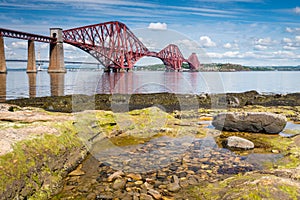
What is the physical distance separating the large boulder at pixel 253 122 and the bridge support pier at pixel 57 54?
75202mm

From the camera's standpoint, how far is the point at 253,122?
28.0 feet

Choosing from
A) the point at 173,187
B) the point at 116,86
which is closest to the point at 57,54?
the point at 116,86

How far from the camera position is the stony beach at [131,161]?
12.5 feet

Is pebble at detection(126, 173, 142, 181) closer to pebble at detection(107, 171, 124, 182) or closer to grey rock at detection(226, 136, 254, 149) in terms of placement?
pebble at detection(107, 171, 124, 182)

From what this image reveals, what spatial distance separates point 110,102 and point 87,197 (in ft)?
41.8

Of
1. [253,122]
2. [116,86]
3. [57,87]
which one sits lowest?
[253,122]

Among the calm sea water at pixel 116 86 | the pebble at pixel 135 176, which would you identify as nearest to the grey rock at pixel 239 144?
the pebble at pixel 135 176

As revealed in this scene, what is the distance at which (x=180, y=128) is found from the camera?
29.5 ft

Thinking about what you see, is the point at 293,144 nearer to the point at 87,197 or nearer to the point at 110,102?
the point at 87,197

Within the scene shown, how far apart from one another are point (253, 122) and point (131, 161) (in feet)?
15.6

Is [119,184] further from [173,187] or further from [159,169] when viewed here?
[159,169]

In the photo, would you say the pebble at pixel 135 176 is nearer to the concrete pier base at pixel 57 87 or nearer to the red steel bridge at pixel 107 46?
the concrete pier base at pixel 57 87

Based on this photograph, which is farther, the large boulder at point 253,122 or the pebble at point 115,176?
the large boulder at point 253,122

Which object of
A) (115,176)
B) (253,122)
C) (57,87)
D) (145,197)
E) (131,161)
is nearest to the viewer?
(145,197)
